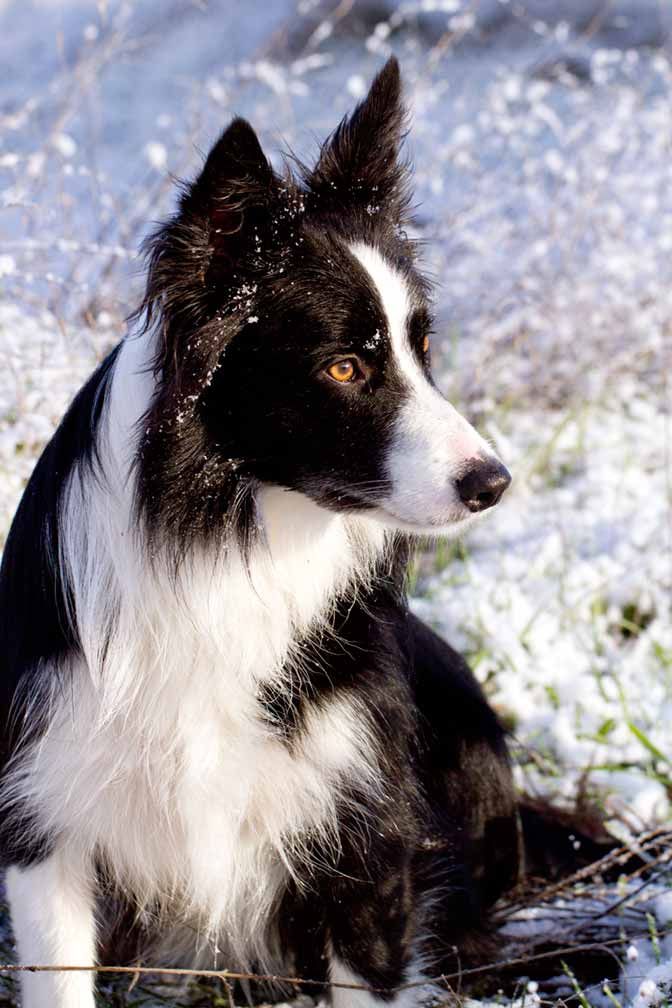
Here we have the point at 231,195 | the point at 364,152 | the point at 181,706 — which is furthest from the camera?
the point at 364,152

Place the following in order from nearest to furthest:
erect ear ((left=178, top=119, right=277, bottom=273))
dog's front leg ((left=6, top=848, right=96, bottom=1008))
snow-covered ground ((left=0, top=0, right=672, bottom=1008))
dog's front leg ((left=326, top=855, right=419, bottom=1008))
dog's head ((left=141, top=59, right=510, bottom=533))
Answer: erect ear ((left=178, top=119, right=277, bottom=273))
dog's head ((left=141, top=59, right=510, bottom=533))
dog's front leg ((left=6, top=848, right=96, bottom=1008))
dog's front leg ((left=326, top=855, right=419, bottom=1008))
snow-covered ground ((left=0, top=0, right=672, bottom=1008))

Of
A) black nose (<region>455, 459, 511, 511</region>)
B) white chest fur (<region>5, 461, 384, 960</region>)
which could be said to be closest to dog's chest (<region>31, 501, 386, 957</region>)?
white chest fur (<region>5, 461, 384, 960</region>)

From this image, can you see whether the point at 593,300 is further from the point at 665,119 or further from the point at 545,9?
the point at 545,9

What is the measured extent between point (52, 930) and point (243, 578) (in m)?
0.90

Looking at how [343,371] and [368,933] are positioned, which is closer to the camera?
[343,371]

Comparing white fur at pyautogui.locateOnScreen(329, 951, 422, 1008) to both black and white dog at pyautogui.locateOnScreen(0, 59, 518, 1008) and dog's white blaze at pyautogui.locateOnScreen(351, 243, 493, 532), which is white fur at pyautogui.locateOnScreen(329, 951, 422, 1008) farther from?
dog's white blaze at pyautogui.locateOnScreen(351, 243, 493, 532)

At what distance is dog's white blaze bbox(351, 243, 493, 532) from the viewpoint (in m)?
2.27

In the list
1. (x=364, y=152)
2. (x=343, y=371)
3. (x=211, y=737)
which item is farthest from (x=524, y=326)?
(x=211, y=737)

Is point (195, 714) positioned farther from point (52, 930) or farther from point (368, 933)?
point (368, 933)

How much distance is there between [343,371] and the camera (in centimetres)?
Answer: 236

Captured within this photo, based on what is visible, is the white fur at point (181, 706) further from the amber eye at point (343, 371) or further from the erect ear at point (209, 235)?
the amber eye at point (343, 371)

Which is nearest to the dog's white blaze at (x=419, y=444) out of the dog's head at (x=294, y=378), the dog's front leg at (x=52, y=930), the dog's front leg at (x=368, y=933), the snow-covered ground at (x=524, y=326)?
the dog's head at (x=294, y=378)

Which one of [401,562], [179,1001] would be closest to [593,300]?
[401,562]

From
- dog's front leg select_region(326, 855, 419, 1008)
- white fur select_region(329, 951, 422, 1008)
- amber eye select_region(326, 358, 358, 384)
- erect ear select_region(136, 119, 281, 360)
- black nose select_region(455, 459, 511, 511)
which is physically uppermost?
erect ear select_region(136, 119, 281, 360)
